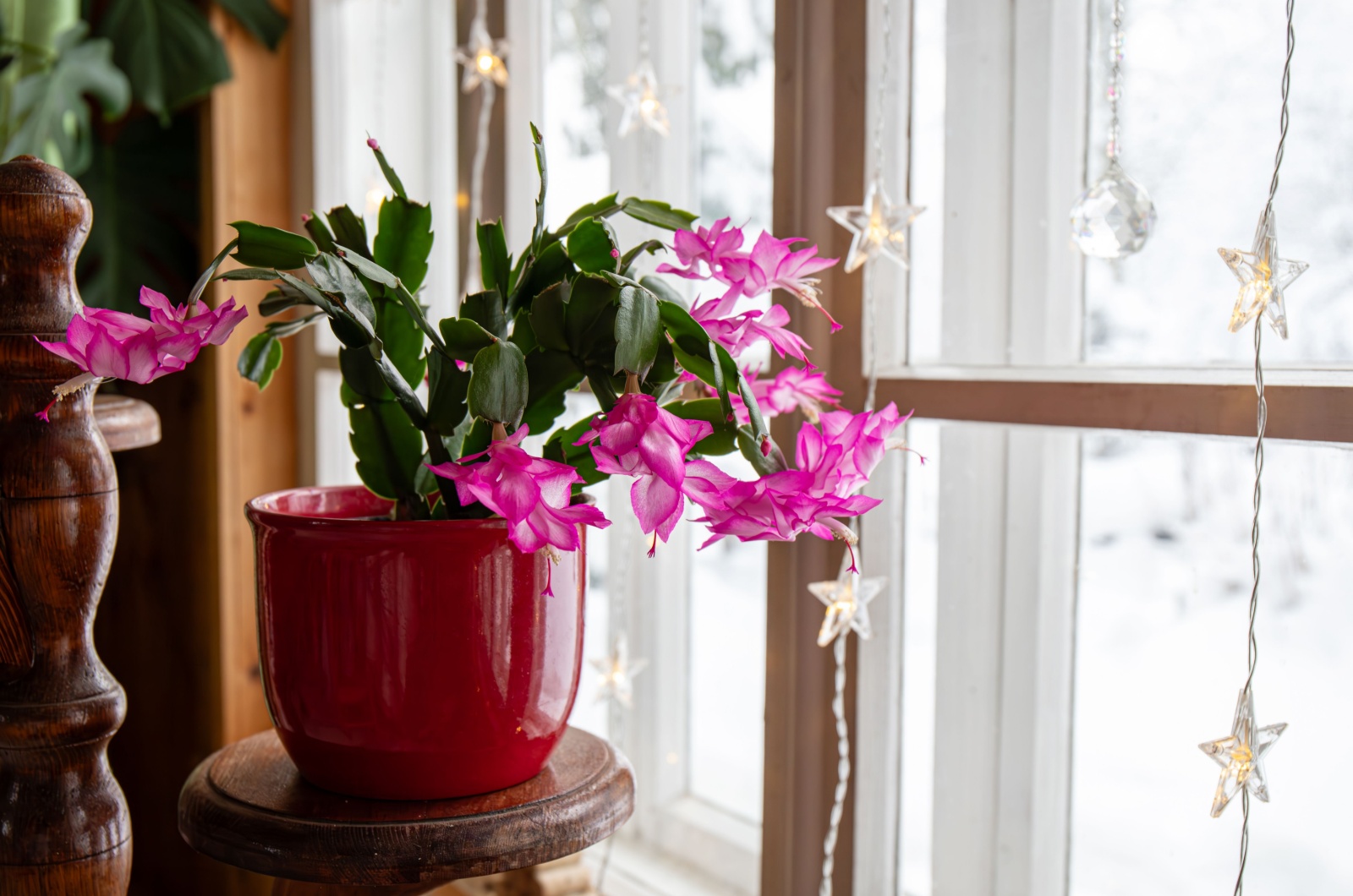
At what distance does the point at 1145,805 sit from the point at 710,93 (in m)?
0.78

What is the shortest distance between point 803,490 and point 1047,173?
1.38 ft

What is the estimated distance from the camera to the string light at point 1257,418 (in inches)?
22.2

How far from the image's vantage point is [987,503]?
31.4 inches

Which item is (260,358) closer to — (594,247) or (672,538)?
(594,247)

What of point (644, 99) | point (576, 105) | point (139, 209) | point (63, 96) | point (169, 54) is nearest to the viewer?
point (644, 99)

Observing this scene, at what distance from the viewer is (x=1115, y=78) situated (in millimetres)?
682

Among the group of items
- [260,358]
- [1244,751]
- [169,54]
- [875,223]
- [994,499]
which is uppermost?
[169,54]

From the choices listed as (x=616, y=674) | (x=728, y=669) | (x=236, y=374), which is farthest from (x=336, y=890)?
(x=236, y=374)

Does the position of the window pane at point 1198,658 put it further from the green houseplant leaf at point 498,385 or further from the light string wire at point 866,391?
the green houseplant leaf at point 498,385

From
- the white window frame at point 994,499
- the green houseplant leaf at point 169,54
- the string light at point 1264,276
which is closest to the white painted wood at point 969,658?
the white window frame at point 994,499

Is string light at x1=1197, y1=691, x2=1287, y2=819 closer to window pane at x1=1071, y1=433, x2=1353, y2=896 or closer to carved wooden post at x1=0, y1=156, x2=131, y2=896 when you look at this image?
window pane at x1=1071, y1=433, x2=1353, y2=896

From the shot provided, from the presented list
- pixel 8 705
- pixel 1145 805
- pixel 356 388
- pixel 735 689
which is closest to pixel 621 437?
pixel 356 388

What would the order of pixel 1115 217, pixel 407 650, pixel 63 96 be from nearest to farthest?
pixel 407 650 → pixel 1115 217 → pixel 63 96

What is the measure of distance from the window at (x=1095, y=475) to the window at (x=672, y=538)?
23cm
